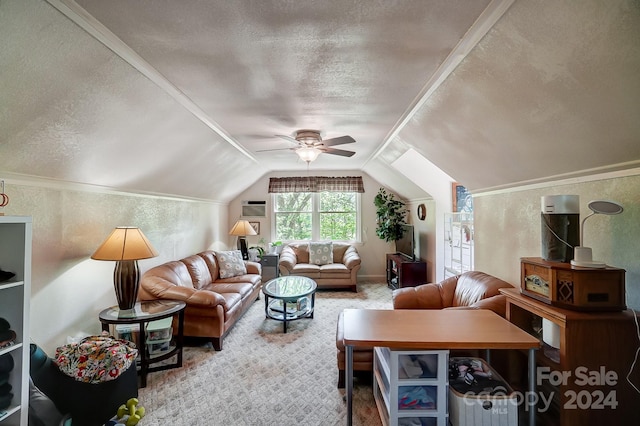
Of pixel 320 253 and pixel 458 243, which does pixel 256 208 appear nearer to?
pixel 320 253

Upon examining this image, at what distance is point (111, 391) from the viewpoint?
186 cm

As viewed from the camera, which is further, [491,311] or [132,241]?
[132,241]

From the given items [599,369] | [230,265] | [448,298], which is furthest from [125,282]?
[599,369]

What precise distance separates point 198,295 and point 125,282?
0.68m

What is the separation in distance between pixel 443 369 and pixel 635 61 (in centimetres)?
168

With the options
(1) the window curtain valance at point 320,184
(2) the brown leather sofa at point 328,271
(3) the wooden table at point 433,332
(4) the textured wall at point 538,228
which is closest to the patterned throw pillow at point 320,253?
(2) the brown leather sofa at point 328,271

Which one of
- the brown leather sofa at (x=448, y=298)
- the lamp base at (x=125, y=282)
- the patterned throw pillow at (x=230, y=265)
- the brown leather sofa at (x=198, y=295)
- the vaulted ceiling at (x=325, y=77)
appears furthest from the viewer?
the patterned throw pillow at (x=230, y=265)

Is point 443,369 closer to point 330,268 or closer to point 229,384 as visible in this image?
point 229,384

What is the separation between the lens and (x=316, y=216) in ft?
20.6

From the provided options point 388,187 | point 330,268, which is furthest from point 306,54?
point 388,187

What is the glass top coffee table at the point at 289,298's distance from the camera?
11.4 ft

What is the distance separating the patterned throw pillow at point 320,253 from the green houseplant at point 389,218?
1094mm

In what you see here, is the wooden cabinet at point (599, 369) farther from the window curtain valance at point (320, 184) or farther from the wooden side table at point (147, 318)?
the window curtain valance at point (320, 184)

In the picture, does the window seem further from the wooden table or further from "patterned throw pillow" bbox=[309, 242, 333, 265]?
the wooden table
